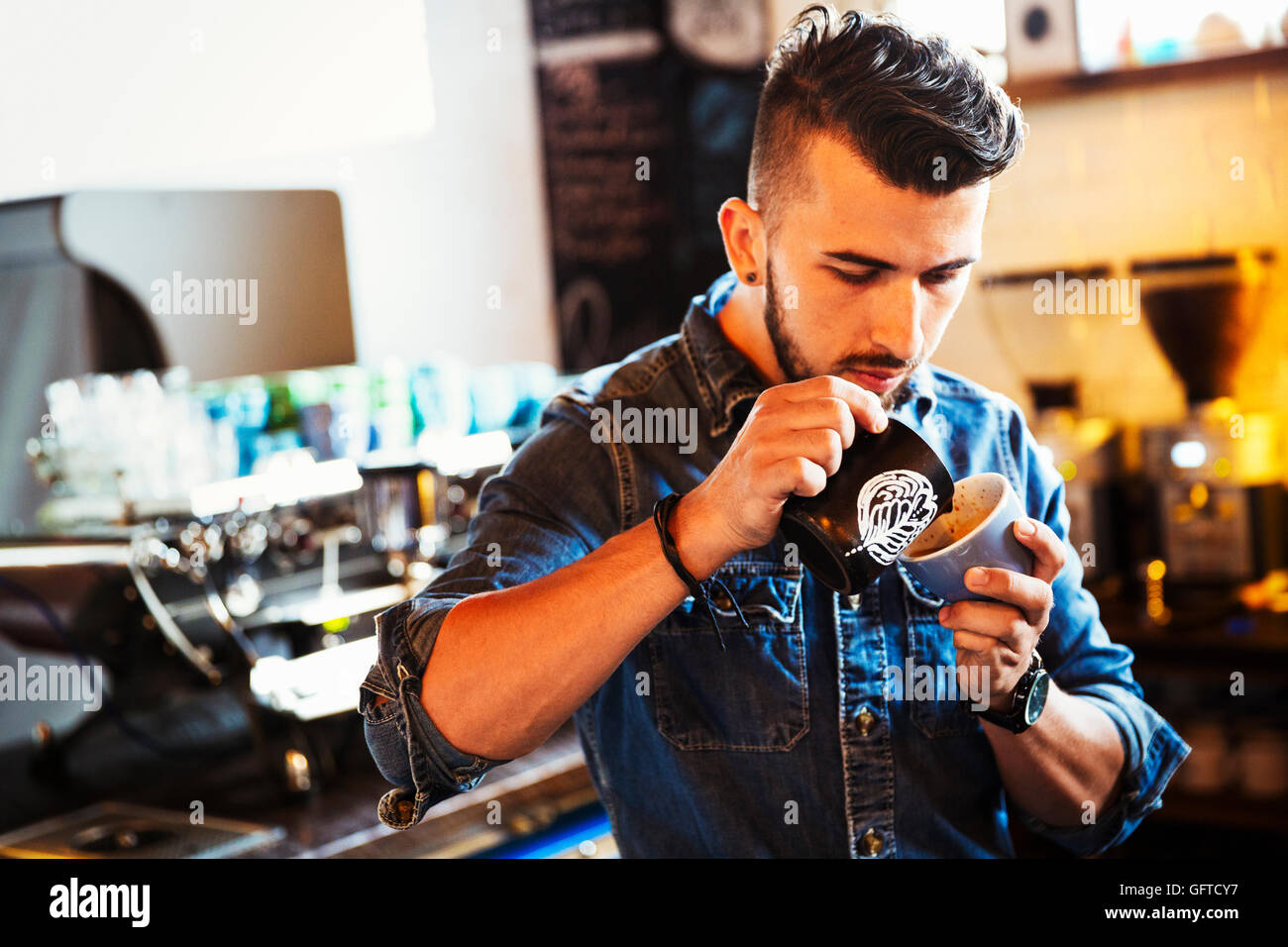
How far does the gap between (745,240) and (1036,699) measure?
1.52 ft

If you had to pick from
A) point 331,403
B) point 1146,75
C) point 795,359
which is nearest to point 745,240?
point 795,359

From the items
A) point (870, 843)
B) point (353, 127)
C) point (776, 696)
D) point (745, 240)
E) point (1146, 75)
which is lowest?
point (870, 843)

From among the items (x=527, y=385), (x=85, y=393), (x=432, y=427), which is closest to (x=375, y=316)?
(x=527, y=385)

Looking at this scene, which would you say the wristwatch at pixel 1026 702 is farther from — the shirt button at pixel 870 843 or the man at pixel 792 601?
the shirt button at pixel 870 843

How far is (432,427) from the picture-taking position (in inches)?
118

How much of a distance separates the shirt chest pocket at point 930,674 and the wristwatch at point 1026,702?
90 millimetres

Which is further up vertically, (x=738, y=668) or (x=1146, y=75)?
(x=1146, y=75)

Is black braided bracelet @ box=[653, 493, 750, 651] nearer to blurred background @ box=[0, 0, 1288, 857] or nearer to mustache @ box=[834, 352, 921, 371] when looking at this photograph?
mustache @ box=[834, 352, 921, 371]

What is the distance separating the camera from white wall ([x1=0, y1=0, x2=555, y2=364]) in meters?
2.31

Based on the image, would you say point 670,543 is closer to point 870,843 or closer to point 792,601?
point 792,601

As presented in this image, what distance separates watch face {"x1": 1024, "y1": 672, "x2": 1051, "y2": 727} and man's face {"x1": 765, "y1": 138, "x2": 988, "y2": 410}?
27cm

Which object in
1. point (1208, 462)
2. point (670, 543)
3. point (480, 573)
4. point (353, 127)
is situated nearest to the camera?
point (670, 543)

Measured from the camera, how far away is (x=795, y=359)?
41.7 inches

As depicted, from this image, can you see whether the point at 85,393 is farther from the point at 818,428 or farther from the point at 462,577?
the point at 818,428
